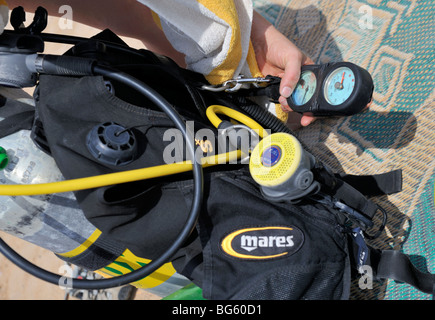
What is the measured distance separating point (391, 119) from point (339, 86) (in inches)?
9.7

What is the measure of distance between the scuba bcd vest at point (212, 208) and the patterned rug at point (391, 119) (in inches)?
5.1

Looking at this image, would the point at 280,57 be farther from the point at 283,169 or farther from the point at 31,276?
the point at 31,276

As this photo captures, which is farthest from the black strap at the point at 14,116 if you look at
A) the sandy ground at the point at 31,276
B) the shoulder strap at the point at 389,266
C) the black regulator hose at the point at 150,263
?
the sandy ground at the point at 31,276

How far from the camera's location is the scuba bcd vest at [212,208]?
2.26 ft

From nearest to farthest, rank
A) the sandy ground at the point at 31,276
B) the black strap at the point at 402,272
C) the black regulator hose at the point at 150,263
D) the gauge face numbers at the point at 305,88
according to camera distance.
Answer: the black regulator hose at the point at 150,263, the black strap at the point at 402,272, the gauge face numbers at the point at 305,88, the sandy ground at the point at 31,276

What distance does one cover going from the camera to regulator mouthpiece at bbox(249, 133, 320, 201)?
65 centimetres

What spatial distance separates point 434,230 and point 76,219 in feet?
2.50

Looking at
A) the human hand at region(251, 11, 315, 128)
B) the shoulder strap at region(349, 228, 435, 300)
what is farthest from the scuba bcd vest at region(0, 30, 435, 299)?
the human hand at region(251, 11, 315, 128)

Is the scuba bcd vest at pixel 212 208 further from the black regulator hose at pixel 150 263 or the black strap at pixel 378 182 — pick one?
the black strap at pixel 378 182

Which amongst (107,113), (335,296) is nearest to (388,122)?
(335,296)

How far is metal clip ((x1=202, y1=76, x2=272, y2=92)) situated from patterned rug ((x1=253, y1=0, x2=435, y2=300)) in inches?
10.0

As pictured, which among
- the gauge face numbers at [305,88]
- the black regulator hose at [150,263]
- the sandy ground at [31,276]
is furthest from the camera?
the sandy ground at [31,276]

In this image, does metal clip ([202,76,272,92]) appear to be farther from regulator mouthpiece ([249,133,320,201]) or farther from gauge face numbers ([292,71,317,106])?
regulator mouthpiece ([249,133,320,201])

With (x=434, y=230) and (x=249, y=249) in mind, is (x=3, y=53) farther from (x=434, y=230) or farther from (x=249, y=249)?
(x=434, y=230)
